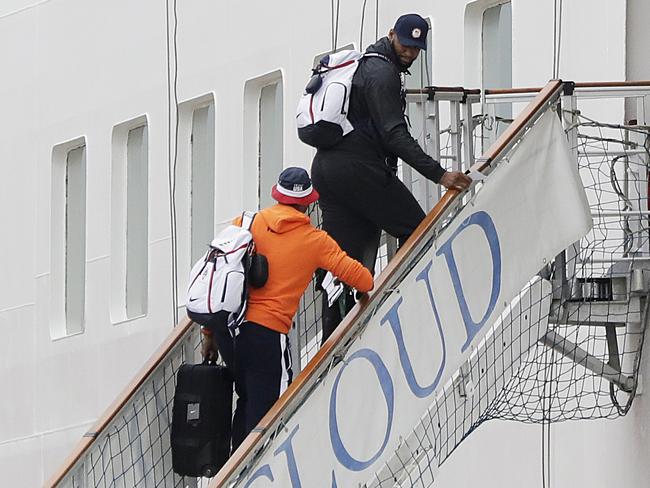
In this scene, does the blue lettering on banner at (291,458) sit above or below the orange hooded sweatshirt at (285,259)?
below

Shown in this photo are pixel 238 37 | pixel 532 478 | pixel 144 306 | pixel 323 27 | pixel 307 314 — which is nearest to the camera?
pixel 307 314

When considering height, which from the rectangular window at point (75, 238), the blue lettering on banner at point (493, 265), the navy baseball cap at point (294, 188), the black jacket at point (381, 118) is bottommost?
the rectangular window at point (75, 238)

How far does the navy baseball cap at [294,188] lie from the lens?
7125 millimetres

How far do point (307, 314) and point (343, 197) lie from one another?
A: 34.9 inches

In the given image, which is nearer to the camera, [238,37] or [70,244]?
[238,37]

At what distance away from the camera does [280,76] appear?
12.6 meters

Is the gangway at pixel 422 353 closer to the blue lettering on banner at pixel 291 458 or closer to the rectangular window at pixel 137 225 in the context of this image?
the blue lettering on banner at pixel 291 458

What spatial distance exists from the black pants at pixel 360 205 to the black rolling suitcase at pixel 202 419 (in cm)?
55

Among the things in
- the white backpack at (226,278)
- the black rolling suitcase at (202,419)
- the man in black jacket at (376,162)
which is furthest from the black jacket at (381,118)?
the black rolling suitcase at (202,419)

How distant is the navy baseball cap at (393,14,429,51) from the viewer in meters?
7.26

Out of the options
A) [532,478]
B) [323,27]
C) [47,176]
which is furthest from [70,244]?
[532,478]

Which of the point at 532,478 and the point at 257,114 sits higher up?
the point at 257,114

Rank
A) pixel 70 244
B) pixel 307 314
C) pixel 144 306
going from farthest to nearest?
pixel 70 244
pixel 144 306
pixel 307 314

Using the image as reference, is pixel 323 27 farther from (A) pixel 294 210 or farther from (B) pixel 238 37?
(A) pixel 294 210
